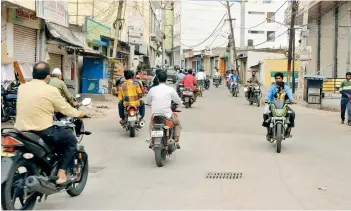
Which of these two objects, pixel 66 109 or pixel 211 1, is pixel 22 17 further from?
pixel 211 1

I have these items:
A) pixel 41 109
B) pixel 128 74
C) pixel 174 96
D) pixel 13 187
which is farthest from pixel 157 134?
pixel 128 74

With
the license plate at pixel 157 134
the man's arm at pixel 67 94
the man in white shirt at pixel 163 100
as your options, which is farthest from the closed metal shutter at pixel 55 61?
the license plate at pixel 157 134

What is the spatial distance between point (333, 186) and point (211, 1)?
228 feet

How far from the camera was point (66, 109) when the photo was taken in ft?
17.3

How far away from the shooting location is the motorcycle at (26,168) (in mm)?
4551

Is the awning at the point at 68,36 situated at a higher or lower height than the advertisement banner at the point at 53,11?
lower

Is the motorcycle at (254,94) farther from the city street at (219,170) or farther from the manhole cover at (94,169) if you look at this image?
the manhole cover at (94,169)

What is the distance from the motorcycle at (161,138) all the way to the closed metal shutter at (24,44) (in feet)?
27.6

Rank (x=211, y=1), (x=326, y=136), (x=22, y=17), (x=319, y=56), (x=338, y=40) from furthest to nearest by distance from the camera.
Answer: (x=211, y=1) → (x=319, y=56) → (x=338, y=40) → (x=22, y=17) → (x=326, y=136)

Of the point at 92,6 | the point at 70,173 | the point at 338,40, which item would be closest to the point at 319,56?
the point at 338,40

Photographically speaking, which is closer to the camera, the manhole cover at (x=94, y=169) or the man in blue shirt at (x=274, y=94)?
the manhole cover at (x=94, y=169)

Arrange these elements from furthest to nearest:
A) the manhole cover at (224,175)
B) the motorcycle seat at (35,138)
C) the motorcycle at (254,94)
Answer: the motorcycle at (254,94) < the manhole cover at (224,175) < the motorcycle seat at (35,138)

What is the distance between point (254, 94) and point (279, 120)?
469 inches

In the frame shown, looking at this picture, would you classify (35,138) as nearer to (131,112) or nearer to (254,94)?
(131,112)
